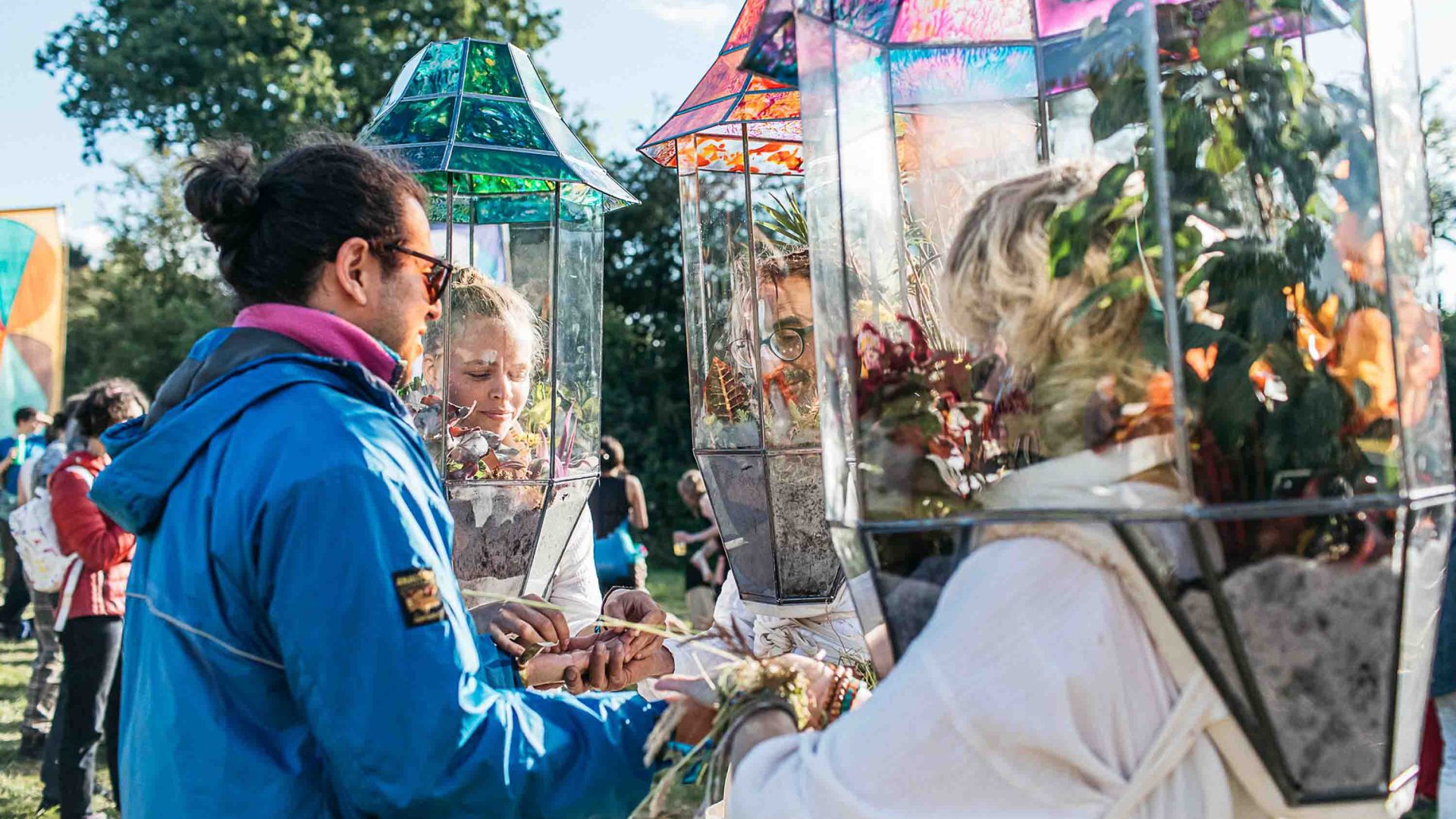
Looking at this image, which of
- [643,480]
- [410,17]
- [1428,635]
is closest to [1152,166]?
[1428,635]

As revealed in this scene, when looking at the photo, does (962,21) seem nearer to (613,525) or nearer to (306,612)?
(306,612)

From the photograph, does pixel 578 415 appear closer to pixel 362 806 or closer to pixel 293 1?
pixel 362 806

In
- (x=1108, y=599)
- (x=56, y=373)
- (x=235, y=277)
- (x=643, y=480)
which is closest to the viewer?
(x=1108, y=599)

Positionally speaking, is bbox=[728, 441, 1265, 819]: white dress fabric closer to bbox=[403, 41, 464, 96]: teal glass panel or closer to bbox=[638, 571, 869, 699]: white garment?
bbox=[638, 571, 869, 699]: white garment

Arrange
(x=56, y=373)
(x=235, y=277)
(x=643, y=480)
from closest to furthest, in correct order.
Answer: (x=235, y=277) → (x=56, y=373) → (x=643, y=480)

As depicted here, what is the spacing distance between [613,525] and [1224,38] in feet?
25.9

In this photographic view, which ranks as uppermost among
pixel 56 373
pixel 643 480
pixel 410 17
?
pixel 410 17

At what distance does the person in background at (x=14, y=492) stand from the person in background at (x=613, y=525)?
3741 mm

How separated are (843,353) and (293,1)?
18.5 meters

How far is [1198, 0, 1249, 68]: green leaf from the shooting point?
146 cm

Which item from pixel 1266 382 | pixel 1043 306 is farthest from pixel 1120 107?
pixel 1266 382

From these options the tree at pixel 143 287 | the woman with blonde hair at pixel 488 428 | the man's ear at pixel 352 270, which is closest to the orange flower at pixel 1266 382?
the man's ear at pixel 352 270

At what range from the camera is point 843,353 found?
1707mm

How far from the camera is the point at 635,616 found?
2.38m
